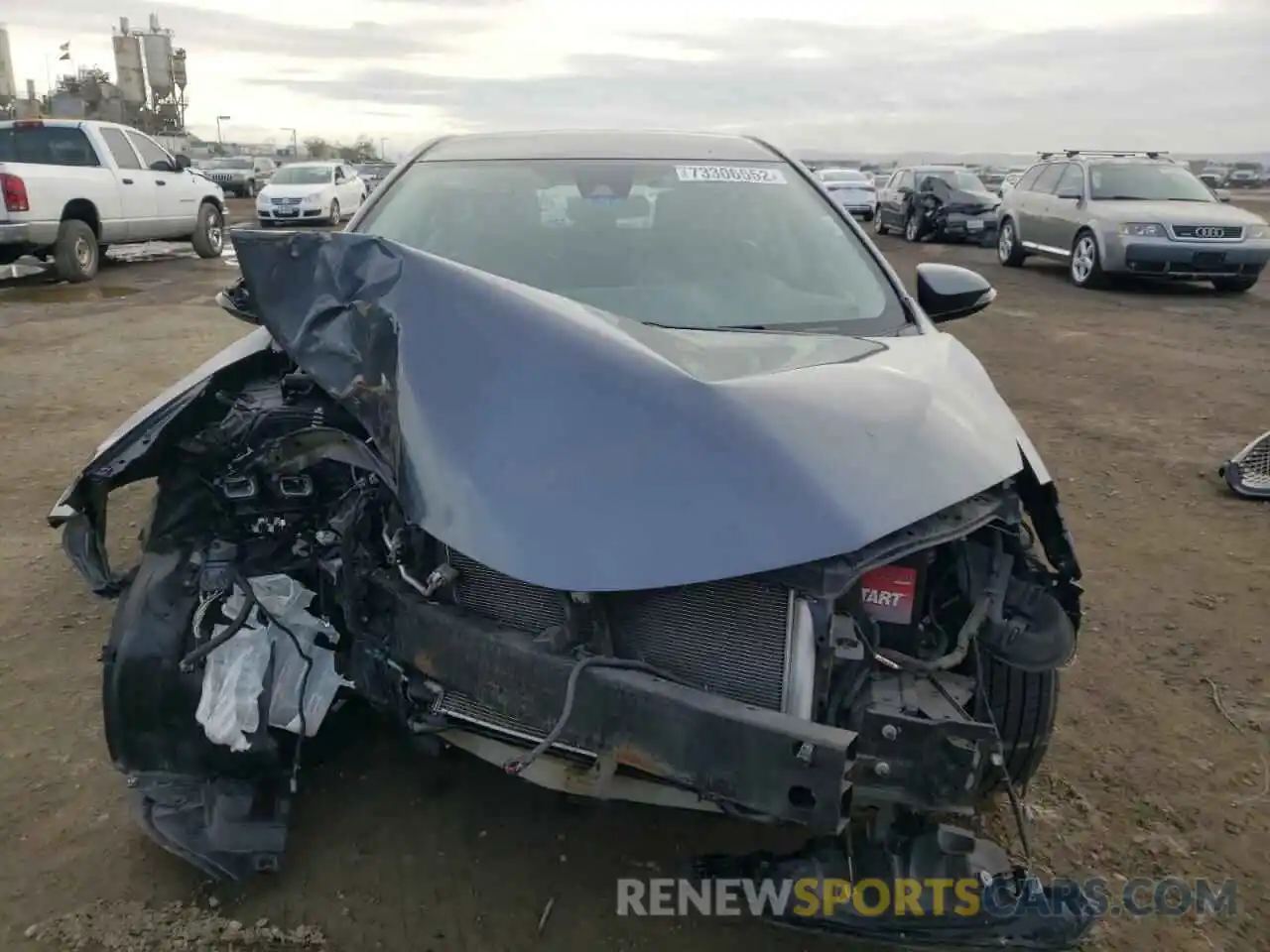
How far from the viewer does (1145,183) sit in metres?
13.2

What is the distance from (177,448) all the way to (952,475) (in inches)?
82.0

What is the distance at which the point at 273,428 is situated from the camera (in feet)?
8.77

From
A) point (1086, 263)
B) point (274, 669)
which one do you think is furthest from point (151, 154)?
point (274, 669)

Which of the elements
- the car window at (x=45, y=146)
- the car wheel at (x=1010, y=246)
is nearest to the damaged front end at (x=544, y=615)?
the car window at (x=45, y=146)

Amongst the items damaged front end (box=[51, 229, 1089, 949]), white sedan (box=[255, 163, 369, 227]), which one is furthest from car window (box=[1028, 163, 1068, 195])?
white sedan (box=[255, 163, 369, 227])

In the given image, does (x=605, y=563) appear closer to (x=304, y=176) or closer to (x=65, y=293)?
(x=65, y=293)

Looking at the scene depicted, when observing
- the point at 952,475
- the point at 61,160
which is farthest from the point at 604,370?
the point at 61,160

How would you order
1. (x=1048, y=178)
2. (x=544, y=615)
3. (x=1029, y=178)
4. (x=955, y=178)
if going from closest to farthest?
(x=544, y=615), (x=1048, y=178), (x=1029, y=178), (x=955, y=178)

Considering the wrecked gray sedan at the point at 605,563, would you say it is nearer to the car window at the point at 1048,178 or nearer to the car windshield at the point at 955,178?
the car window at the point at 1048,178

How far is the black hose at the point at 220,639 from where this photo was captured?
252cm

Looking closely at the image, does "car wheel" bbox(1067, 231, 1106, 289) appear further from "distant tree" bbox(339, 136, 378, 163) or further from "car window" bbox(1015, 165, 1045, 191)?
"distant tree" bbox(339, 136, 378, 163)

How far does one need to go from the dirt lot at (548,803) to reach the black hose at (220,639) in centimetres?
53

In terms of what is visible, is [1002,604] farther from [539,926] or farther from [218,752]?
[218,752]
